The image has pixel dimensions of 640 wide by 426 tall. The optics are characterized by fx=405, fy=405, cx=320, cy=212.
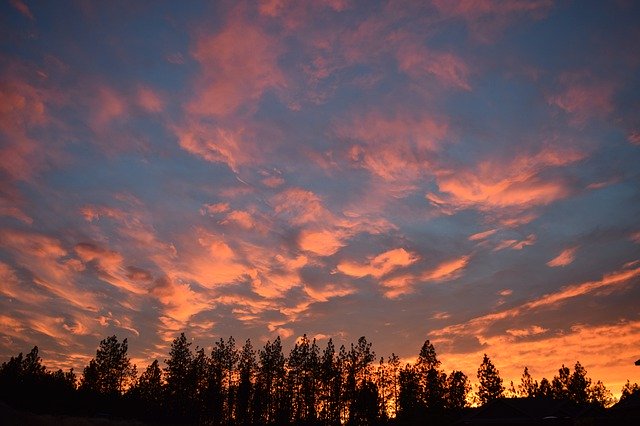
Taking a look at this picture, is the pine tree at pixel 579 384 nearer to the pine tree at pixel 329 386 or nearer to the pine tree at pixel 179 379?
the pine tree at pixel 329 386

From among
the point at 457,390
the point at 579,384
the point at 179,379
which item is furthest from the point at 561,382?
the point at 179,379

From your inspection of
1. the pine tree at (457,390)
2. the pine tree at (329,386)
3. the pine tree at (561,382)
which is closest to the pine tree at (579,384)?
the pine tree at (561,382)

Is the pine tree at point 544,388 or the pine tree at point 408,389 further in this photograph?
the pine tree at point 544,388

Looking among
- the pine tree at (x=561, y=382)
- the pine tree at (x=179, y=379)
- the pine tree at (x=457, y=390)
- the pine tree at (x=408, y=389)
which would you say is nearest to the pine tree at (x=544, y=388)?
the pine tree at (x=561, y=382)

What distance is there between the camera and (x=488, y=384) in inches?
3760

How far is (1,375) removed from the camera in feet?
194

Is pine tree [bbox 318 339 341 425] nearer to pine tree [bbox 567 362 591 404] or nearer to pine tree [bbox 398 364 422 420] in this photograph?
pine tree [bbox 398 364 422 420]

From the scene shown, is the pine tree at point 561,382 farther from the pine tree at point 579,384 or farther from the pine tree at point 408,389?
the pine tree at point 408,389

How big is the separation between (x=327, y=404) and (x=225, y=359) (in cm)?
2476

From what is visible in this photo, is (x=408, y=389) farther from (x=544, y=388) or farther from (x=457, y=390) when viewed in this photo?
(x=544, y=388)

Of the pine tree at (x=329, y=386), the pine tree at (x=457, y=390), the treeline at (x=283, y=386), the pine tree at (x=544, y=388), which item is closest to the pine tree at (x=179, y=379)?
the treeline at (x=283, y=386)

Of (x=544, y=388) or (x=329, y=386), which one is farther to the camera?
(x=544, y=388)

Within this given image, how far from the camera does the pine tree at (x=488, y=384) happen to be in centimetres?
9456

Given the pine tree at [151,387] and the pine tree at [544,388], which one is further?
the pine tree at [544,388]
